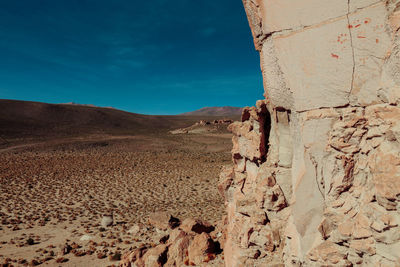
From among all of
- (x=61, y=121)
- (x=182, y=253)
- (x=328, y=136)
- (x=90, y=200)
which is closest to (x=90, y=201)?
(x=90, y=200)

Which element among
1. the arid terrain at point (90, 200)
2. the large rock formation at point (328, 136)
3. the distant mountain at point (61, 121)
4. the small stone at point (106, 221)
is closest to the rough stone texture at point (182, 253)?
the large rock formation at point (328, 136)

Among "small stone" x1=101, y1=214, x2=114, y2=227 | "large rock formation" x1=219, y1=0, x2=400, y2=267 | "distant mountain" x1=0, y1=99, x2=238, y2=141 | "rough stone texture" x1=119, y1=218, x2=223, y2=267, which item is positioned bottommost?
"small stone" x1=101, y1=214, x2=114, y2=227

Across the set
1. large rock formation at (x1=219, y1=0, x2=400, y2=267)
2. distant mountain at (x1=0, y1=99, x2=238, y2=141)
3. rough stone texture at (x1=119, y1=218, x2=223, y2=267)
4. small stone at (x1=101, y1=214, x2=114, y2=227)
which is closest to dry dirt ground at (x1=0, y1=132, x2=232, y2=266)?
small stone at (x1=101, y1=214, x2=114, y2=227)

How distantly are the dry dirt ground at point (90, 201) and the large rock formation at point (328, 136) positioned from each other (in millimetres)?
6831

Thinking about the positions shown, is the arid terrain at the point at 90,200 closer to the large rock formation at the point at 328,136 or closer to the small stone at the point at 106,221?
the small stone at the point at 106,221

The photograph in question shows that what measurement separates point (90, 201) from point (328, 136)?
15002 mm

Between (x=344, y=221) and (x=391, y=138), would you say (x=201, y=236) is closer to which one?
(x=344, y=221)

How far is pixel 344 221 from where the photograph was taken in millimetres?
3525

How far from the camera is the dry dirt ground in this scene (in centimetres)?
973

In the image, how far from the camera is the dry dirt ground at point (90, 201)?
9.73 metres

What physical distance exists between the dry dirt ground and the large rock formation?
6831mm

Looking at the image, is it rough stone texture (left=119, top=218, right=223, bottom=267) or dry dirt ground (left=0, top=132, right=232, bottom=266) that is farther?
dry dirt ground (left=0, top=132, right=232, bottom=266)

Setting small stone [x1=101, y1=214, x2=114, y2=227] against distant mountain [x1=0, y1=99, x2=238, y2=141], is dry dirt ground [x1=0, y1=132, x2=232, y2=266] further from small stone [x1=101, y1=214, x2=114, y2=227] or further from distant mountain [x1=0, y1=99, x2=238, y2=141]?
distant mountain [x1=0, y1=99, x2=238, y2=141]

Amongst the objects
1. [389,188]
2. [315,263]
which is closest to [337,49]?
[389,188]
